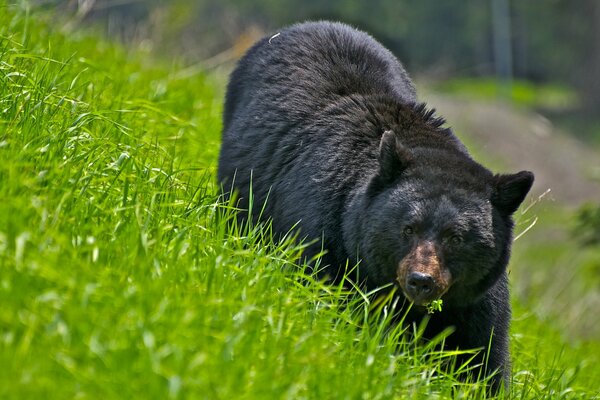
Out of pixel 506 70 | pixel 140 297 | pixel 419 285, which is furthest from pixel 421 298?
pixel 506 70

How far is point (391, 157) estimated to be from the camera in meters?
5.12

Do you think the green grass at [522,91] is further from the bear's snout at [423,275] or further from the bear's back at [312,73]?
the bear's snout at [423,275]

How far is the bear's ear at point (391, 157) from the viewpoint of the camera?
5117 millimetres

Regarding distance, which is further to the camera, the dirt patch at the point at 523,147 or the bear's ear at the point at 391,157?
the dirt patch at the point at 523,147

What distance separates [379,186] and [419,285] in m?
0.72

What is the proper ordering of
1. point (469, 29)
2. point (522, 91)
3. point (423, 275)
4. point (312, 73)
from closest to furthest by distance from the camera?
point (423, 275)
point (312, 73)
point (522, 91)
point (469, 29)

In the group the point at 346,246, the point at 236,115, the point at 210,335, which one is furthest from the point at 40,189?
the point at 236,115

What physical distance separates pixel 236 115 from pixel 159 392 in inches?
143

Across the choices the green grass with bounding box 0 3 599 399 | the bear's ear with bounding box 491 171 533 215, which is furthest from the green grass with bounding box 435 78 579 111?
the green grass with bounding box 0 3 599 399

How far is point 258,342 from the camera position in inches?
153

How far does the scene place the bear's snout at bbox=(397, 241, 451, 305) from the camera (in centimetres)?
468

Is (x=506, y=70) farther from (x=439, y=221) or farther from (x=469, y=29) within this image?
(x=439, y=221)

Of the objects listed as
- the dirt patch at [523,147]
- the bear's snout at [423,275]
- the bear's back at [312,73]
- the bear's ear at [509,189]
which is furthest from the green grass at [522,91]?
the bear's snout at [423,275]

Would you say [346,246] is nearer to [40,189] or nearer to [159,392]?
[40,189]
